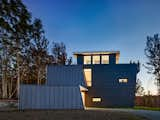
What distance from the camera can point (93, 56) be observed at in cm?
3422

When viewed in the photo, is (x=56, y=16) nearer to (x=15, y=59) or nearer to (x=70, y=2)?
(x=70, y=2)

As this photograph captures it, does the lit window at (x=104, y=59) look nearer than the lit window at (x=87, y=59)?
Yes

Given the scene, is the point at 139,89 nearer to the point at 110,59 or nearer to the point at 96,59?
the point at 110,59

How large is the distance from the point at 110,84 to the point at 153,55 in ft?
29.9

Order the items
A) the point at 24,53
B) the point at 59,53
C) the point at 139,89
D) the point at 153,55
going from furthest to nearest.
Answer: the point at 139,89 → the point at 59,53 → the point at 153,55 → the point at 24,53

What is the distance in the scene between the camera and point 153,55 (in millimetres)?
36625

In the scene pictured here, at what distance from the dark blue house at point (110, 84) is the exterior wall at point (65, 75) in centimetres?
393

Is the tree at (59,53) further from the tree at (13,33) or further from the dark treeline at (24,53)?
the tree at (13,33)

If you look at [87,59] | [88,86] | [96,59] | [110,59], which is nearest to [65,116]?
[88,86]

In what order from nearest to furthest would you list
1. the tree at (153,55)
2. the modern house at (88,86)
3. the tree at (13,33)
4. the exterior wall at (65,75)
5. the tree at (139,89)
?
the tree at (13,33) < the modern house at (88,86) < the exterior wall at (65,75) < the tree at (153,55) < the tree at (139,89)

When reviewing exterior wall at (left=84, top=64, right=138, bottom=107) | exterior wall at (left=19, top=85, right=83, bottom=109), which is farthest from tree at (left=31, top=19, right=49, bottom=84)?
exterior wall at (left=19, top=85, right=83, bottom=109)

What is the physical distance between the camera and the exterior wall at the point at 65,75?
28078mm

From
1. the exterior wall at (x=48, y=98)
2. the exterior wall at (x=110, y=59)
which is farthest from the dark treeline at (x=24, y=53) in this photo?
the exterior wall at (x=110, y=59)

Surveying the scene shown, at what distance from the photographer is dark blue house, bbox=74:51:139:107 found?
31359mm
